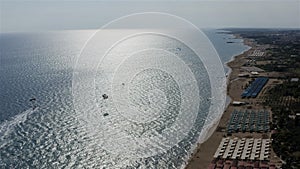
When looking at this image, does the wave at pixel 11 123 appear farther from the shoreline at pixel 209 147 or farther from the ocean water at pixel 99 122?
the shoreline at pixel 209 147

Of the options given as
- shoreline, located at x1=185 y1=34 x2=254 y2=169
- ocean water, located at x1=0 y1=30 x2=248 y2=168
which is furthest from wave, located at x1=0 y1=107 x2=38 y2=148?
shoreline, located at x1=185 y1=34 x2=254 y2=169

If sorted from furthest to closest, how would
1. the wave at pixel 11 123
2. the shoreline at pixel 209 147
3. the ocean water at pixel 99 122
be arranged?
1. the wave at pixel 11 123
2. the ocean water at pixel 99 122
3. the shoreline at pixel 209 147

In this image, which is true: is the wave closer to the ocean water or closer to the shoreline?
the ocean water

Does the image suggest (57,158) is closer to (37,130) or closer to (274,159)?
(37,130)

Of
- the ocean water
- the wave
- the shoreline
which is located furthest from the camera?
the wave

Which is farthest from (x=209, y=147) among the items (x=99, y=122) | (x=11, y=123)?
(x=11, y=123)

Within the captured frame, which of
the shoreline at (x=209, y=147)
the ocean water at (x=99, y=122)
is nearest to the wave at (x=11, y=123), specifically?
the ocean water at (x=99, y=122)

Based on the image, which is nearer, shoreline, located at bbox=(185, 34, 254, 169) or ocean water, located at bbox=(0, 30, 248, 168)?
shoreline, located at bbox=(185, 34, 254, 169)

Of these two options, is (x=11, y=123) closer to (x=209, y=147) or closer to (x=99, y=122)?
(x=99, y=122)

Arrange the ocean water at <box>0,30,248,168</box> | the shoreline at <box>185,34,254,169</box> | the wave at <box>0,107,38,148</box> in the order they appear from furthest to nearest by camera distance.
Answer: the wave at <box>0,107,38,148</box>, the ocean water at <box>0,30,248,168</box>, the shoreline at <box>185,34,254,169</box>

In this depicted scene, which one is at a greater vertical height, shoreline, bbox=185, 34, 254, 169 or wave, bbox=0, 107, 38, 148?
wave, bbox=0, 107, 38, 148

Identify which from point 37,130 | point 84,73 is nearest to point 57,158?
point 37,130
